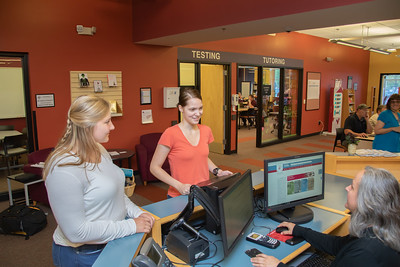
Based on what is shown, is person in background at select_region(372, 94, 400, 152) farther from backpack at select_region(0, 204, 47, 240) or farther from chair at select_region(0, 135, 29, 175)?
chair at select_region(0, 135, 29, 175)

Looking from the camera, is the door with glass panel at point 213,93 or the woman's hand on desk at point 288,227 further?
the door with glass panel at point 213,93

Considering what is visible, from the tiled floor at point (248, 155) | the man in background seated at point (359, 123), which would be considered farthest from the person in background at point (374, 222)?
the man in background seated at point (359, 123)

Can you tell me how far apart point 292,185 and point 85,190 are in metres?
1.41

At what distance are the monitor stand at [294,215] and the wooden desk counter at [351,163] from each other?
1402 mm

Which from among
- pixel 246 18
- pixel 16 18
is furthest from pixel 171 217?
pixel 16 18

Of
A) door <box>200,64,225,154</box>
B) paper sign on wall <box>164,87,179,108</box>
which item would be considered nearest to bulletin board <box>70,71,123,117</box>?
paper sign on wall <box>164,87,179,108</box>

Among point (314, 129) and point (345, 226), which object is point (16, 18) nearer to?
point (345, 226)

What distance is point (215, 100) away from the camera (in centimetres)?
806

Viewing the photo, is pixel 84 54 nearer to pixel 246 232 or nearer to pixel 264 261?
pixel 246 232

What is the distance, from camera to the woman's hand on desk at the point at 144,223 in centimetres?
169

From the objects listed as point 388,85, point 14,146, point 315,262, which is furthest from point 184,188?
point 388,85

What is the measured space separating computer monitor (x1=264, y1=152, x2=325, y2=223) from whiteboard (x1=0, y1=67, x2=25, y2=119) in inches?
174

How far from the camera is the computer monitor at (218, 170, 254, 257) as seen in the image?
1.58m

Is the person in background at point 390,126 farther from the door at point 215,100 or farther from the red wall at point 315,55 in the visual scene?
the red wall at point 315,55
